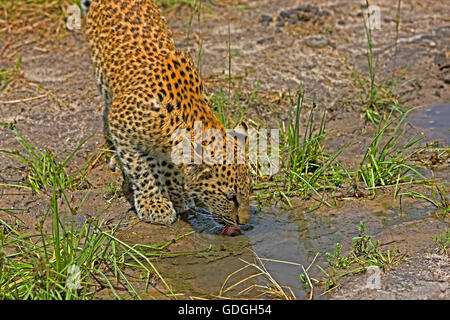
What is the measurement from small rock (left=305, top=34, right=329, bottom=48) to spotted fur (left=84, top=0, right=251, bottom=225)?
→ 3.28m

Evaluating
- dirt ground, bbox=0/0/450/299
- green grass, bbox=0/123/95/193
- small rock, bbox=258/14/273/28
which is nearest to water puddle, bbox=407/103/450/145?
dirt ground, bbox=0/0/450/299

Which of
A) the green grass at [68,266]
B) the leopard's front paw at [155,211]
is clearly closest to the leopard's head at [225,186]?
the leopard's front paw at [155,211]

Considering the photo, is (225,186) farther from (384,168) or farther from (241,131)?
(384,168)

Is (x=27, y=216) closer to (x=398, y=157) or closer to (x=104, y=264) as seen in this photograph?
(x=104, y=264)

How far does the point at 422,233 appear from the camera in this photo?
6.00 meters

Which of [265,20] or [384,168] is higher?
[265,20]

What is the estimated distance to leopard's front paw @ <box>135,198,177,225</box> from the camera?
648 cm

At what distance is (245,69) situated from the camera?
8953 mm

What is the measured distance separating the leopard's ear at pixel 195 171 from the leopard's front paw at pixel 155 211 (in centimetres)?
49

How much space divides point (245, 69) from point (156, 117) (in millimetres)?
3149

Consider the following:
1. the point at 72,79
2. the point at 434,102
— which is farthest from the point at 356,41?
the point at 72,79

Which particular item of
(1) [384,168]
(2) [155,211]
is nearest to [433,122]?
(1) [384,168]

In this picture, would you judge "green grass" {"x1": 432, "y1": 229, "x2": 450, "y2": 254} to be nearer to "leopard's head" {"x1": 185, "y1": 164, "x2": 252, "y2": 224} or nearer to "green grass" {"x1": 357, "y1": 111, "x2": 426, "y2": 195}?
"green grass" {"x1": 357, "y1": 111, "x2": 426, "y2": 195}

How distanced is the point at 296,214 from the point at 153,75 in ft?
6.29
